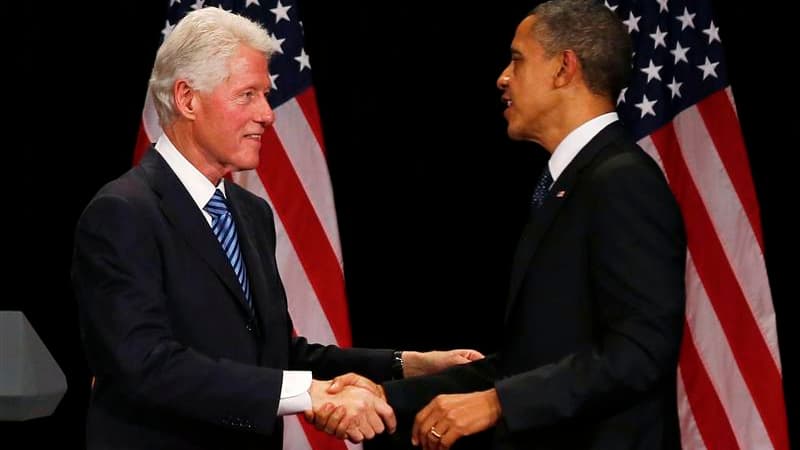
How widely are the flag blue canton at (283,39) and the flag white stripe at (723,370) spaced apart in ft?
4.94

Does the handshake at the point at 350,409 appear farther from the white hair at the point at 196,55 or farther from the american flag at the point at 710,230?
the american flag at the point at 710,230

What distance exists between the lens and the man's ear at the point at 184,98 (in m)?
2.63

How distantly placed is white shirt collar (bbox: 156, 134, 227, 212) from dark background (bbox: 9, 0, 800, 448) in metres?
1.92

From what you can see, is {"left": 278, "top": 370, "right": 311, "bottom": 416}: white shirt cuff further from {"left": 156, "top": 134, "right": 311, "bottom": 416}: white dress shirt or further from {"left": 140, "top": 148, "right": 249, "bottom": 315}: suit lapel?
{"left": 140, "top": 148, "right": 249, "bottom": 315}: suit lapel

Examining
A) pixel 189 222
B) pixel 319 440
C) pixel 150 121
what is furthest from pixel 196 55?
pixel 319 440

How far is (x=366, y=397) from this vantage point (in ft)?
9.02

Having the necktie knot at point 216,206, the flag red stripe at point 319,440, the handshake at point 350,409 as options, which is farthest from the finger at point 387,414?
the flag red stripe at point 319,440

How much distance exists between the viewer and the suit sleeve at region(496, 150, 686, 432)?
229 centimetres

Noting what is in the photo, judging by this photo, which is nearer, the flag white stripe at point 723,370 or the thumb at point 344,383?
the thumb at point 344,383

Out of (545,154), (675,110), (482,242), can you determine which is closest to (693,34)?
(675,110)

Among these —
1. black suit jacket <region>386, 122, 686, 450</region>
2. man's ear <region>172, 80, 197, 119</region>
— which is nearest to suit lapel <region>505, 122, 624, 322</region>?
black suit jacket <region>386, 122, 686, 450</region>

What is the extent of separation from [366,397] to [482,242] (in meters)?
1.90

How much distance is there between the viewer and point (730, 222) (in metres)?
4.16

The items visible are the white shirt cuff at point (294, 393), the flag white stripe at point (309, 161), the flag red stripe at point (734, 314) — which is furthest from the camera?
the flag white stripe at point (309, 161)
